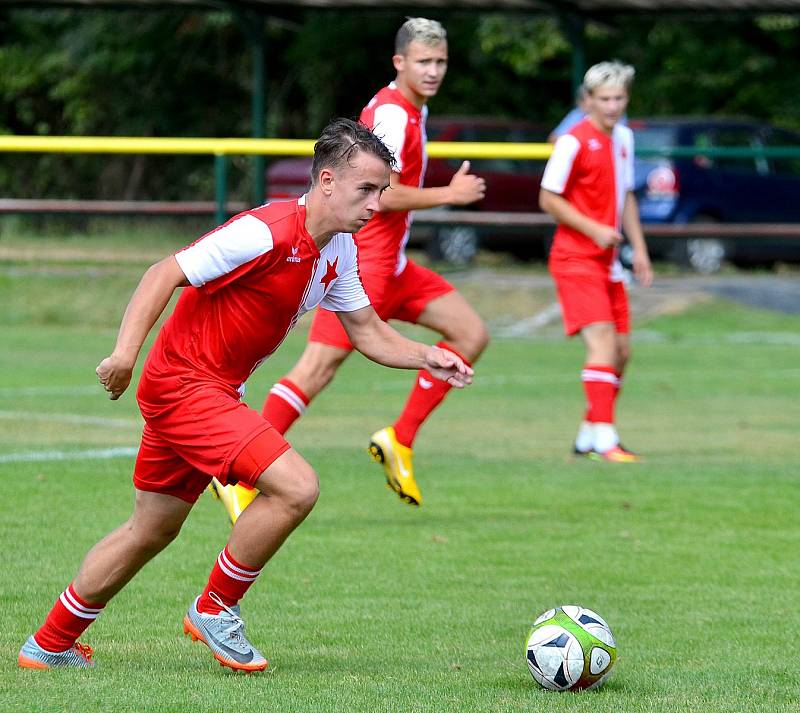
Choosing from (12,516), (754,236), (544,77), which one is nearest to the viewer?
(12,516)

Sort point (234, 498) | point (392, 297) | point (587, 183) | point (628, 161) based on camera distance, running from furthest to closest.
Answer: point (628, 161) → point (587, 183) → point (392, 297) → point (234, 498)

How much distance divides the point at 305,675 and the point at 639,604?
169 centimetres

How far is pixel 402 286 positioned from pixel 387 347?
3046 millimetres

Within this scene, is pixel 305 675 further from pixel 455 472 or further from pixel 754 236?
pixel 754 236

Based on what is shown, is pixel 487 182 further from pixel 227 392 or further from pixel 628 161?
pixel 227 392

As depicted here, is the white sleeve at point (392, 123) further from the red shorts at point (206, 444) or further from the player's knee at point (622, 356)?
the red shorts at point (206, 444)

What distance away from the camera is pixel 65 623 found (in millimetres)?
5070

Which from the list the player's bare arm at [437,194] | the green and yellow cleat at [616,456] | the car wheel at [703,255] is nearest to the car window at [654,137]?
the car wheel at [703,255]

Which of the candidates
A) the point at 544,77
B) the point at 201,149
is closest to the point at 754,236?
the point at 201,149

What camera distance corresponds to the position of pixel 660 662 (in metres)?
5.33

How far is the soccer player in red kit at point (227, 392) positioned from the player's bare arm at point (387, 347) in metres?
0.03

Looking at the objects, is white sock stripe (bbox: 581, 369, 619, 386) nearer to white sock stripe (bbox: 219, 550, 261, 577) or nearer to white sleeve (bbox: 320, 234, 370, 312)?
white sleeve (bbox: 320, 234, 370, 312)

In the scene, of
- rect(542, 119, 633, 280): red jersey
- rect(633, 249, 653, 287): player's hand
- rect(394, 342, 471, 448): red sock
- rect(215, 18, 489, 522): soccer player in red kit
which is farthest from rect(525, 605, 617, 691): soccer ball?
rect(633, 249, 653, 287): player's hand

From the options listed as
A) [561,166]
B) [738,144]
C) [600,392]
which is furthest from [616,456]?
[738,144]
